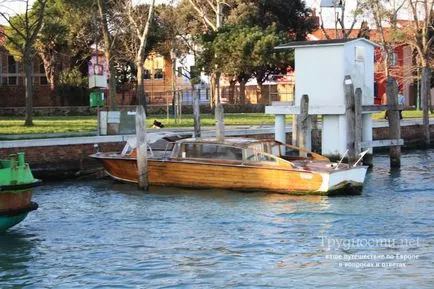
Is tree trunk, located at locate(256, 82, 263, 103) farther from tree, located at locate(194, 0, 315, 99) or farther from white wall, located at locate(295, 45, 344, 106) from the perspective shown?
white wall, located at locate(295, 45, 344, 106)

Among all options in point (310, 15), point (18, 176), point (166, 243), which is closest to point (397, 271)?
point (166, 243)

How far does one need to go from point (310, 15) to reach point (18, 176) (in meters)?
49.7

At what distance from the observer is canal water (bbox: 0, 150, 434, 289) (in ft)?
42.7

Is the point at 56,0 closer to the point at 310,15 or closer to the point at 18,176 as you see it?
the point at 310,15

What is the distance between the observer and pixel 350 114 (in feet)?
82.1

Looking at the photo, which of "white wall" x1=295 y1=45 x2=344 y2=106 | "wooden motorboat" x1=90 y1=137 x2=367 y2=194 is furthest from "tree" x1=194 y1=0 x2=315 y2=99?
"wooden motorboat" x1=90 y1=137 x2=367 y2=194

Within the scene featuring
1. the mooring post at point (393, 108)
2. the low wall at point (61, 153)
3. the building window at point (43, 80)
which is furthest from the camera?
the building window at point (43, 80)

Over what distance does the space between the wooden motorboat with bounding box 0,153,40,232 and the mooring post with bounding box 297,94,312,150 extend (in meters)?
11.1

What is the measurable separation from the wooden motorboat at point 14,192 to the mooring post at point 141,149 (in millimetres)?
6728

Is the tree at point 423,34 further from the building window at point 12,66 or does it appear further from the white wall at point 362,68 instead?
the building window at point 12,66

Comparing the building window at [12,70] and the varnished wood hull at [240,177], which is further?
the building window at [12,70]

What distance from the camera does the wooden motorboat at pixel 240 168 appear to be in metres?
21.6

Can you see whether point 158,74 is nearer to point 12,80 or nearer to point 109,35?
point 12,80

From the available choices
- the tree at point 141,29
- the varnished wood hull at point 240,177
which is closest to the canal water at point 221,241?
the varnished wood hull at point 240,177
